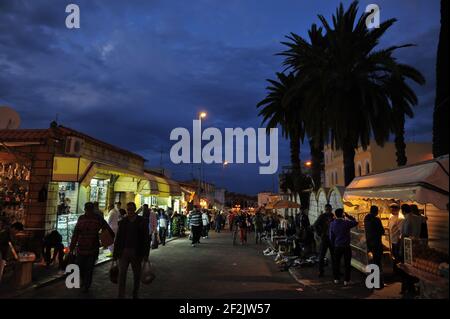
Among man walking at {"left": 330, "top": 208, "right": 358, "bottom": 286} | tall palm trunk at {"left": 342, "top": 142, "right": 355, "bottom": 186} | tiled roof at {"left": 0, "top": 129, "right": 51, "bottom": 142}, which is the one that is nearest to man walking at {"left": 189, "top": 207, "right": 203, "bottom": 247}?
tall palm trunk at {"left": 342, "top": 142, "right": 355, "bottom": 186}

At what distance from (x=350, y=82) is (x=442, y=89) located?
8.41 m

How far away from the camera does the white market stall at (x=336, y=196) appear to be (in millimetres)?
13828

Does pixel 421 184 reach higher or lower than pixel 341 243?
higher

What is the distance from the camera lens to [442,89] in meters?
10.2

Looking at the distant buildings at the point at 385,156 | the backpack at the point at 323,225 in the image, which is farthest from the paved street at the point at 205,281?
the distant buildings at the point at 385,156

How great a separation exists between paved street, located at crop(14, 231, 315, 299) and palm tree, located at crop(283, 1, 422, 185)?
28.5 ft

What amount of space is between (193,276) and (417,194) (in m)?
6.29

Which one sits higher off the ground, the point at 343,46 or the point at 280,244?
the point at 343,46

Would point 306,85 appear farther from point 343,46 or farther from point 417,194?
point 417,194

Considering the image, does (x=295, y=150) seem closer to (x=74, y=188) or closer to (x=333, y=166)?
(x=74, y=188)

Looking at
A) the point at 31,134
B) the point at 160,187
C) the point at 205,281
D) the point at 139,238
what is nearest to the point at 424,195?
the point at 139,238

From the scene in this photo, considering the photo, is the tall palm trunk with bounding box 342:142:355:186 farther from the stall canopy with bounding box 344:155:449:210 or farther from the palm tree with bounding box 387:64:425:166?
the stall canopy with bounding box 344:155:449:210

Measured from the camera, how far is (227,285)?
29.5ft

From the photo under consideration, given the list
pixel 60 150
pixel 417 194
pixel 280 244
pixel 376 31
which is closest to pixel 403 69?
pixel 376 31
